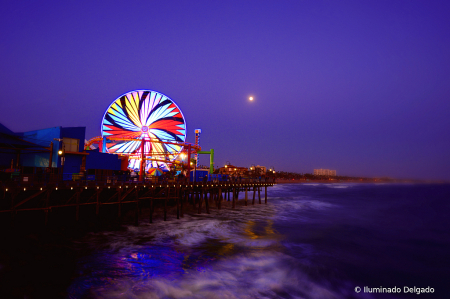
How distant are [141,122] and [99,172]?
1253cm

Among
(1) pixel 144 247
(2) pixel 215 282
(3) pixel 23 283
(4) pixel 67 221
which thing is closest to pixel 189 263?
(2) pixel 215 282

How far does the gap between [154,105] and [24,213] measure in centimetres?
2592

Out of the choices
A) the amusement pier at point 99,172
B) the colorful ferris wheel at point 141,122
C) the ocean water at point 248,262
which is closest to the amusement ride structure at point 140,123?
the colorful ferris wheel at point 141,122

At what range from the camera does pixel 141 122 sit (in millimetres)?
39531

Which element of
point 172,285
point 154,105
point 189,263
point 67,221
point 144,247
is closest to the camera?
point 172,285

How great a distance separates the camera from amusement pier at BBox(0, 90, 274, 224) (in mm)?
17141

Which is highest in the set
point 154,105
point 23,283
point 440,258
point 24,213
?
point 154,105

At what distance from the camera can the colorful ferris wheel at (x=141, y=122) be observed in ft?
128

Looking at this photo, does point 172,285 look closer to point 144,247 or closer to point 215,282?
point 215,282

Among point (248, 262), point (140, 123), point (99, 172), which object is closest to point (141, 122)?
point (140, 123)

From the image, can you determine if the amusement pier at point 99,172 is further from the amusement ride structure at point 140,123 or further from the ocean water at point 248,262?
the ocean water at point 248,262

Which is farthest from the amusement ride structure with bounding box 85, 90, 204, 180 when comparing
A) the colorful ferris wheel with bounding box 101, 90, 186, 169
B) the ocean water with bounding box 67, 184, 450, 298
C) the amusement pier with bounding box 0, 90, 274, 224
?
the ocean water with bounding box 67, 184, 450, 298

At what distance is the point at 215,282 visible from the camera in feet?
39.8

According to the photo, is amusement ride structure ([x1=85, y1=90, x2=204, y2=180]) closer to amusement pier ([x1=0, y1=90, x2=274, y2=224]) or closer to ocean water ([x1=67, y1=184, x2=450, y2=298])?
amusement pier ([x1=0, y1=90, x2=274, y2=224])
